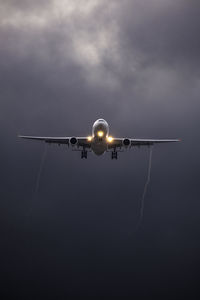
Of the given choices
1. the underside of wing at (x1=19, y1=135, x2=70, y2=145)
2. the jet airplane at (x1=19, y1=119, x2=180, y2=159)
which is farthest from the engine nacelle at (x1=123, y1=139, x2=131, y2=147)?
the underside of wing at (x1=19, y1=135, x2=70, y2=145)

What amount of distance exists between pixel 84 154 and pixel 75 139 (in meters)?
6.40

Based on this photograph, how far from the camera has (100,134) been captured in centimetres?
4991

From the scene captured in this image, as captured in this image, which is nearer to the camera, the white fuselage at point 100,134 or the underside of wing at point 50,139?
the white fuselage at point 100,134

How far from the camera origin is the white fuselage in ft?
163

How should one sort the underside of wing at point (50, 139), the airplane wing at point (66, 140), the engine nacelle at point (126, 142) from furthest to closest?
1. the underside of wing at point (50, 139)
2. the engine nacelle at point (126, 142)
3. the airplane wing at point (66, 140)

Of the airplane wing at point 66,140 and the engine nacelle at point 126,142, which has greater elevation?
the airplane wing at point 66,140

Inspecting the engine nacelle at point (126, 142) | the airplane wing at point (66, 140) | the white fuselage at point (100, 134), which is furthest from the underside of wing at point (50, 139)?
the engine nacelle at point (126, 142)

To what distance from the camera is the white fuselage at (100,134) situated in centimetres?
4969


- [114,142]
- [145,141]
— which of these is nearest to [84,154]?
[114,142]

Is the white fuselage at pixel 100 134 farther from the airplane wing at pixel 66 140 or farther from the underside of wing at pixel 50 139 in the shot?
the underside of wing at pixel 50 139

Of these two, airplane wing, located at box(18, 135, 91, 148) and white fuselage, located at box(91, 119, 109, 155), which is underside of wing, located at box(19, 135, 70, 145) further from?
white fuselage, located at box(91, 119, 109, 155)

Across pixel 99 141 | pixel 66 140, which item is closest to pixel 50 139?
pixel 66 140

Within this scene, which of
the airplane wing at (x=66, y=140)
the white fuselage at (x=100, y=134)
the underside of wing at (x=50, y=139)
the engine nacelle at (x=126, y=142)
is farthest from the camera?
the underside of wing at (x=50, y=139)

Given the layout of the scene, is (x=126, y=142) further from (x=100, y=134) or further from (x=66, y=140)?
(x=66, y=140)
